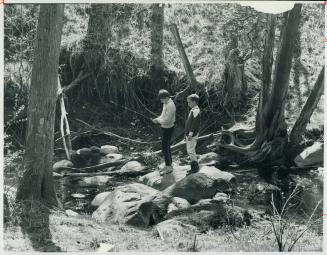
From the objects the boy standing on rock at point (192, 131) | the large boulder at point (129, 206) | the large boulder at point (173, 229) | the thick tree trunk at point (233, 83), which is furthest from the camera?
the thick tree trunk at point (233, 83)

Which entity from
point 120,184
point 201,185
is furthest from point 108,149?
point 201,185

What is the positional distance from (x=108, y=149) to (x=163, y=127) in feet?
4.98

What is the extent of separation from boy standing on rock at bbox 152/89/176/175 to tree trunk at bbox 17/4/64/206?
2200mm

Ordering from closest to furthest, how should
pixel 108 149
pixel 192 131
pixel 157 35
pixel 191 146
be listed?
pixel 192 131, pixel 191 146, pixel 108 149, pixel 157 35

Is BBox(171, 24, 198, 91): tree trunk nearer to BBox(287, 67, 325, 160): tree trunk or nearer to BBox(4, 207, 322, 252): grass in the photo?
BBox(287, 67, 325, 160): tree trunk

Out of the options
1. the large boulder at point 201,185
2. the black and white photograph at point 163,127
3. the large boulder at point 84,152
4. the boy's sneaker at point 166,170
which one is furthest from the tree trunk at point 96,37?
the large boulder at point 201,185

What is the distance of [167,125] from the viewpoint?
9.28m

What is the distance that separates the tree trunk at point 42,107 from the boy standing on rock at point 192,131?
2522 mm

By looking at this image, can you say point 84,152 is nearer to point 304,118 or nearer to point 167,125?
point 167,125

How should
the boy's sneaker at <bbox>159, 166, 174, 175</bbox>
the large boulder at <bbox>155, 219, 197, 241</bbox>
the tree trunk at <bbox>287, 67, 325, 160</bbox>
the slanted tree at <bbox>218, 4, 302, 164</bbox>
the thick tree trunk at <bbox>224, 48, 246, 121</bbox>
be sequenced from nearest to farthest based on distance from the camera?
the large boulder at <bbox>155, 219, 197, 241</bbox>
the boy's sneaker at <bbox>159, 166, 174, 175</bbox>
the tree trunk at <bbox>287, 67, 325, 160</bbox>
the slanted tree at <bbox>218, 4, 302, 164</bbox>
the thick tree trunk at <bbox>224, 48, 246, 121</bbox>

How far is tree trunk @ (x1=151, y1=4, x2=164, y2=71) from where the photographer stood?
11.8 metres

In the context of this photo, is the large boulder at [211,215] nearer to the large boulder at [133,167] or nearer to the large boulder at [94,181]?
the large boulder at [133,167]

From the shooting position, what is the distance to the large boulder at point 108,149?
32.9ft

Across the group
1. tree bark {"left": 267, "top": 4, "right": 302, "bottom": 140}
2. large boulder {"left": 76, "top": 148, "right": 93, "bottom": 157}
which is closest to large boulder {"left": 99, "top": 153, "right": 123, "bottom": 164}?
large boulder {"left": 76, "top": 148, "right": 93, "bottom": 157}
